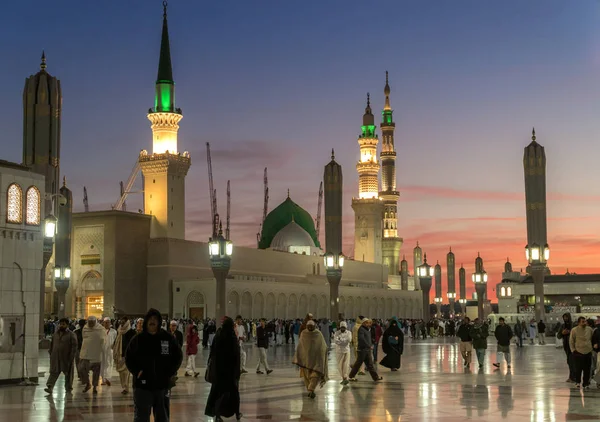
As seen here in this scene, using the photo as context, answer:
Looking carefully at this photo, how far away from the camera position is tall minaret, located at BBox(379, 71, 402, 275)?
96.4m

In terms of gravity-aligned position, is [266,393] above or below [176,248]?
below

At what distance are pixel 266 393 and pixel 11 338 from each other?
5050 mm

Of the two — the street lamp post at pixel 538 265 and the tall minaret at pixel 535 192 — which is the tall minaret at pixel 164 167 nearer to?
the tall minaret at pixel 535 192

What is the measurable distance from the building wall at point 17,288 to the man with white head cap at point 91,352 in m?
1.61

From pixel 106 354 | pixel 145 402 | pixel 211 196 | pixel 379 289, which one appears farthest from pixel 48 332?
pixel 211 196

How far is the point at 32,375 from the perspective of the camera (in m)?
17.2

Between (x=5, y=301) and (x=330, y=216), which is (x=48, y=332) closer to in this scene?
(x=330, y=216)

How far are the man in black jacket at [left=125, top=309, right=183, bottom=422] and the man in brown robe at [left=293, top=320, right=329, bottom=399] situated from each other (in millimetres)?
6337

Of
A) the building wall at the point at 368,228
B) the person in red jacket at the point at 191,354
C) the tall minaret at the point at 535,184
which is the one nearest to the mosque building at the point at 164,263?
the building wall at the point at 368,228

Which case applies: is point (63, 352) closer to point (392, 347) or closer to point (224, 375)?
point (224, 375)

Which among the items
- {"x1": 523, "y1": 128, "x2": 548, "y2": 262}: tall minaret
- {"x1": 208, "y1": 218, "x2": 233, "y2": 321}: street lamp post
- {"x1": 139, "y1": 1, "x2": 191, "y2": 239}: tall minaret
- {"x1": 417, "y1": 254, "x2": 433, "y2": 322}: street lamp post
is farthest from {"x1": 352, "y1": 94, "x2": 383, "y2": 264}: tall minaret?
{"x1": 208, "y1": 218, "x2": 233, "y2": 321}: street lamp post

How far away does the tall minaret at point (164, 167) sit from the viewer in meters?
64.2

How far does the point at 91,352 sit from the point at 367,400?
16.8 feet

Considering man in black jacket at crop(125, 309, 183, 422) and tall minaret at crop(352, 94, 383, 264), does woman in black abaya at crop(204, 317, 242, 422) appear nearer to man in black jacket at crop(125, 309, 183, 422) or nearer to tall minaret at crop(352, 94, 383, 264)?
man in black jacket at crop(125, 309, 183, 422)
